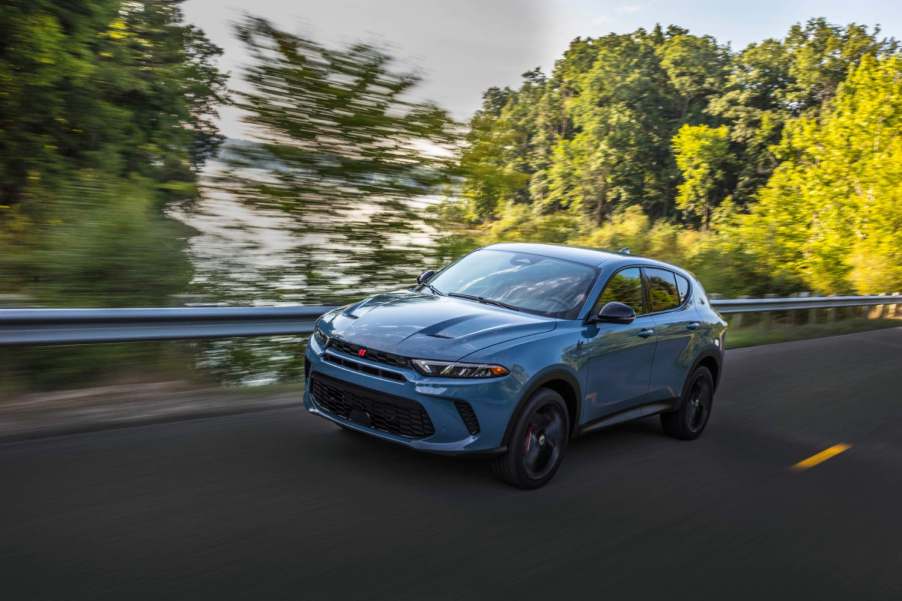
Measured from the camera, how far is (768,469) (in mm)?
7199

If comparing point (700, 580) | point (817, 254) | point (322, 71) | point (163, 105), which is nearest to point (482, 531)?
point (700, 580)

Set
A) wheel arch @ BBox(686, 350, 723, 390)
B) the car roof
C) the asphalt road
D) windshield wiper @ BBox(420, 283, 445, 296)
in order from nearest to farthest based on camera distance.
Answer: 1. the asphalt road
2. windshield wiper @ BBox(420, 283, 445, 296)
3. the car roof
4. wheel arch @ BBox(686, 350, 723, 390)

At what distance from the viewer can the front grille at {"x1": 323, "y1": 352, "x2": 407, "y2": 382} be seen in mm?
5273

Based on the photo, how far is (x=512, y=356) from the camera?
213 inches

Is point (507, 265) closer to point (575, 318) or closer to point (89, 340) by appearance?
point (575, 318)

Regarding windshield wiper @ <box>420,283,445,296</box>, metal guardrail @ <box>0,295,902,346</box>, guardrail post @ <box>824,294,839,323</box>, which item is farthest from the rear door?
guardrail post @ <box>824,294,839,323</box>

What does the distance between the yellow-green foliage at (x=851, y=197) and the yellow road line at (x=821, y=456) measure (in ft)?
67.5

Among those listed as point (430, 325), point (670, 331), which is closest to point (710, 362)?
point (670, 331)

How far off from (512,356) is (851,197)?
→ 37.3 m

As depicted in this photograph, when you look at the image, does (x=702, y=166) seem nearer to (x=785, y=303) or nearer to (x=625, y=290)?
(x=785, y=303)

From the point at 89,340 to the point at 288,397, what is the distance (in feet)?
5.98

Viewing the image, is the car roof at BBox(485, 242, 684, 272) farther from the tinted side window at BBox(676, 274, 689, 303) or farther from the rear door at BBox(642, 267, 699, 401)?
the tinted side window at BBox(676, 274, 689, 303)

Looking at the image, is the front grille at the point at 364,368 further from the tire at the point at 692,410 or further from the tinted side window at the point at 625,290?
the tire at the point at 692,410

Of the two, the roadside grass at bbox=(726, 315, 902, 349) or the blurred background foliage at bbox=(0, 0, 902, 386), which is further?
the roadside grass at bbox=(726, 315, 902, 349)
